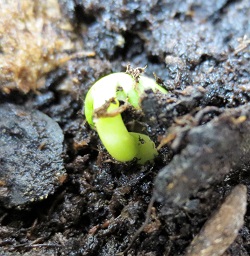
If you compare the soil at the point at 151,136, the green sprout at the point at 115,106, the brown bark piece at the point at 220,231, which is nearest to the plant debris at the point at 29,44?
the soil at the point at 151,136

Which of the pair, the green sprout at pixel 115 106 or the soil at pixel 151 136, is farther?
the green sprout at pixel 115 106

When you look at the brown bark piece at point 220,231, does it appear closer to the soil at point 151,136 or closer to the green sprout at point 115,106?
the soil at point 151,136

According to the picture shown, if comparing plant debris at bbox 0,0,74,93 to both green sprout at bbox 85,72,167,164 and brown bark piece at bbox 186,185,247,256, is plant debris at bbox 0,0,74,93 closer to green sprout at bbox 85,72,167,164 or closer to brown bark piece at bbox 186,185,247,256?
green sprout at bbox 85,72,167,164

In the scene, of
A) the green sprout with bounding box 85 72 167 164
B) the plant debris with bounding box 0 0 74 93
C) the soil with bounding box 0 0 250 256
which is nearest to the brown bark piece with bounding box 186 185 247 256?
the soil with bounding box 0 0 250 256

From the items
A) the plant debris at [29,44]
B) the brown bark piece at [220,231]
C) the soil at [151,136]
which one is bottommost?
the brown bark piece at [220,231]

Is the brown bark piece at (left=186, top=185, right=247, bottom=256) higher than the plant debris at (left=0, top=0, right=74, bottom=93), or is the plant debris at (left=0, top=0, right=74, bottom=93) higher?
the plant debris at (left=0, top=0, right=74, bottom=93)

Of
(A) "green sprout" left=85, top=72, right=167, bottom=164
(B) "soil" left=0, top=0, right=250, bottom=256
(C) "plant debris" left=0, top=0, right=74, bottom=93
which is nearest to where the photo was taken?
(B) "soil" left=0, top=0, right=250, bottom=256

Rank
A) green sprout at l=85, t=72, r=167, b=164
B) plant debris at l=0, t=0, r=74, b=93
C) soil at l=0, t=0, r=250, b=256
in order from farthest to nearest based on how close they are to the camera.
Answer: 1. plant debris at l=0, t=0, r=74, b=93
2. green sprout at l=85, t=72, r=167, b=164
3. soil at l=0, t=0, r=250, b=256

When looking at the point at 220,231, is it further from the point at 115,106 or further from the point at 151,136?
the point at 115,106

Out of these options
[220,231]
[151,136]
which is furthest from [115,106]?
[220,231]
